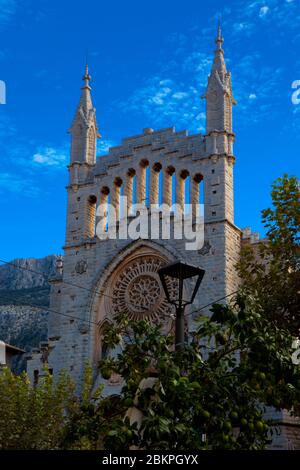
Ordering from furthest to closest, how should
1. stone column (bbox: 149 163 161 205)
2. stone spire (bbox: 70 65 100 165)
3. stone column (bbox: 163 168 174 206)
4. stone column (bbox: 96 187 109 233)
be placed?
stone spire (bbox: 70 65 100 165)
stone column (bbox: 96 187 109 233)
stone column (bbox: 149 163 161 205)
stone column (bbox: 163 168 174 206)

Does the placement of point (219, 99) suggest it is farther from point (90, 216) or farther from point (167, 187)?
point (90, 216)

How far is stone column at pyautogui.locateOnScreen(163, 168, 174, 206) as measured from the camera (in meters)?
35.2

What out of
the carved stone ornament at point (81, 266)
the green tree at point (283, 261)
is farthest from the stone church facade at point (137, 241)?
the green tree at point (283, 261)

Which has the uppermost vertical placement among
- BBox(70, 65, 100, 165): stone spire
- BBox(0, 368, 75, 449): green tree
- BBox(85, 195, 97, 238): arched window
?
BBox(70, 65, 100, 165): stone spire

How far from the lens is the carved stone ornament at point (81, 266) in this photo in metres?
35.7

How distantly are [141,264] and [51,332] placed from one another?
647 centimetres

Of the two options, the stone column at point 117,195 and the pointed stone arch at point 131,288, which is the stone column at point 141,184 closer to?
the stone column at point 117,195

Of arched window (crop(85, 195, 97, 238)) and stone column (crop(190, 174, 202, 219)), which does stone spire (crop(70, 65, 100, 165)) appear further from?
stone column (crop(190, 174, 202, 219))

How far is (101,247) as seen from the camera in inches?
1401

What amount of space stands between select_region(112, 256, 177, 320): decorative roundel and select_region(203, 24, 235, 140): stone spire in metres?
7.03

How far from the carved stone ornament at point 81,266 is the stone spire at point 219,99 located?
892cm

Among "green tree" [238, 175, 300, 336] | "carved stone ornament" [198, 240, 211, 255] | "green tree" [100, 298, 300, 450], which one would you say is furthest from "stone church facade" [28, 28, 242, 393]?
"green tree" [100, 298, 300, 450]

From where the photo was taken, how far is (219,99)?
34.4m
